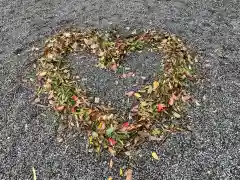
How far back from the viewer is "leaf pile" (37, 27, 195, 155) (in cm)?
313

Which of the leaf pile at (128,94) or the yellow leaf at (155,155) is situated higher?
the leaf pile at (128,94)

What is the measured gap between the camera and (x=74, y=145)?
312cm

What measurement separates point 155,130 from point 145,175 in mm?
422

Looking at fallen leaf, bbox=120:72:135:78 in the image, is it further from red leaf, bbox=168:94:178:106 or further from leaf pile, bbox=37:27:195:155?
red leaf, bbox=168:94:178:106

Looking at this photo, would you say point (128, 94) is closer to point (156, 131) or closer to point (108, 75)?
point (108, 75)

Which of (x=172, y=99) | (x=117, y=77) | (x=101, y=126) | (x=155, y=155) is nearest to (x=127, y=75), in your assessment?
(x=117, y=77)

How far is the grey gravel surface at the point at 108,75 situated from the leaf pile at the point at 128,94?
123 millimetres

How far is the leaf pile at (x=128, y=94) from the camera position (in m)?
3.13

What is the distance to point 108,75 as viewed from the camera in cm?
359

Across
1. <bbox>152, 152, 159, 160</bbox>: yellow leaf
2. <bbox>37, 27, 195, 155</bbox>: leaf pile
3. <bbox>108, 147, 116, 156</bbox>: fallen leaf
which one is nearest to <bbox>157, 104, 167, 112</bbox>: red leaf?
<bbox>37, 27, 195, 155</bbox>: leaf pile

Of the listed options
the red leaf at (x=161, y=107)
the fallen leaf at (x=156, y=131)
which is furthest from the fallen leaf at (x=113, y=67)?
the fallen leaf at (x=156, y=131)

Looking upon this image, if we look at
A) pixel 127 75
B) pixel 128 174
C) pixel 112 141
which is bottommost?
pixel 128 174

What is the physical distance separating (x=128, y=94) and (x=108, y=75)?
319mm

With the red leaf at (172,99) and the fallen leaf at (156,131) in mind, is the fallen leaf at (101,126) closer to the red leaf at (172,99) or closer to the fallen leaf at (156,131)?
the fallen leaf at (156,131)
